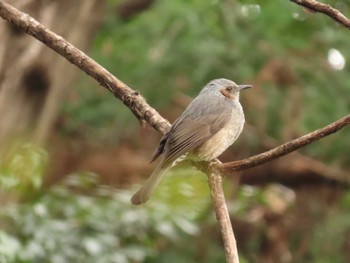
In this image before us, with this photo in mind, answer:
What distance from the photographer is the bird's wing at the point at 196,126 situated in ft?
13.6

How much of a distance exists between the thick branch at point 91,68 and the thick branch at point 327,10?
78cm

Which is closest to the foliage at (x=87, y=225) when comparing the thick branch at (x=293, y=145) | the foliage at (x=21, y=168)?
the foliage at (x=21, y=168)

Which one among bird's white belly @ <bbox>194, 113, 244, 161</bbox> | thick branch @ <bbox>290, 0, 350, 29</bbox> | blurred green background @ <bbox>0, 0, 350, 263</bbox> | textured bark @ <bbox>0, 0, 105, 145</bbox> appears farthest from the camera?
blurred green background @ <bbox>0, 0, 350, 263</bbox>

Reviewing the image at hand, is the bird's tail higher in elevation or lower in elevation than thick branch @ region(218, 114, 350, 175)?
higher

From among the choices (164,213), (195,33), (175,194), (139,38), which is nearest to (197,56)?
(195,33)

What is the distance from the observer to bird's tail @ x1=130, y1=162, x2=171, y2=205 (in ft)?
12.4

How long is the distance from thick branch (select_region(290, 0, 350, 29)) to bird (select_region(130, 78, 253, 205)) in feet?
3.03

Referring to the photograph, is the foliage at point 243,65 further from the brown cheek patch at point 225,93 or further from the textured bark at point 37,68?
the brown cheek patch at point 225,93

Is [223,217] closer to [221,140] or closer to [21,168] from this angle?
[221,140]

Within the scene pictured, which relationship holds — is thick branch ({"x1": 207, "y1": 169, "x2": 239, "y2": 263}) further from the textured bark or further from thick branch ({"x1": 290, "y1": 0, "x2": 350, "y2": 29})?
the textured bark

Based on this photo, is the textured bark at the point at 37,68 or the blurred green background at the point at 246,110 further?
the blurred green background at the point at 246,110

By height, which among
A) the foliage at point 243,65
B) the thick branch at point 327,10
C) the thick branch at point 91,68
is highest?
the foliage at point 243,65

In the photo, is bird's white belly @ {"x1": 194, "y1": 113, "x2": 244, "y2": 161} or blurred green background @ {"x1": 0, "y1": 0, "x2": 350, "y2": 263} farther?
blurred green background @ {"x1": 0, "y1": 0, "x2": 350, "y2": 263}

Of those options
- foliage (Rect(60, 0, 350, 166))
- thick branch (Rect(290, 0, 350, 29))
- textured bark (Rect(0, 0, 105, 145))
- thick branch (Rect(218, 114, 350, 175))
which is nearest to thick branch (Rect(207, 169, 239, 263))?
thick branch (Rect(218, 114, 350, 175))
